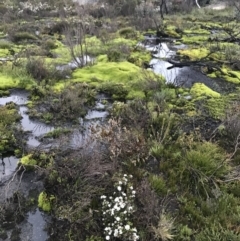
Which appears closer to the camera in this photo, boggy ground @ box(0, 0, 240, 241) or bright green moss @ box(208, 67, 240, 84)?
boggy ground @ box(0, 0, 240, 241)

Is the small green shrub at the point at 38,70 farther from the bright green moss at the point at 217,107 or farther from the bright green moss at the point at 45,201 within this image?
the bright green moss at the point at 45,201

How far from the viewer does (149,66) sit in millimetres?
13852

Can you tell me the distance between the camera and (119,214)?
17.1ft

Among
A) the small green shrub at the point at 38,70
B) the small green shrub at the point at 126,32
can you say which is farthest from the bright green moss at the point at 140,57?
the small green shrub at the point at 38,70

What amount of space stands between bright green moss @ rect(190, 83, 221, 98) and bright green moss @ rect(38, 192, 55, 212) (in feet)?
21.3

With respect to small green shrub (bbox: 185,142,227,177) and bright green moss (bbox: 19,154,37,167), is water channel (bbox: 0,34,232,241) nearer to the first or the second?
bright green moss (bbox: 19,154,37,167)

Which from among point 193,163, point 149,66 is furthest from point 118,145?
point 149,66

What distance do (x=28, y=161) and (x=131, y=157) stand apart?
216cm

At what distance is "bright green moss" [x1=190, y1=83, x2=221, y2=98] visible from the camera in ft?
35.3

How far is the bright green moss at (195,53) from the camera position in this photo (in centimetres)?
1530

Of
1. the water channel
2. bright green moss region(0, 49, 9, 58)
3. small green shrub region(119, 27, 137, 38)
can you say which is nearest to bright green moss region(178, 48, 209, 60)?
the water channel

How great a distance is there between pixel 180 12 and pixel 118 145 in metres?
24.6

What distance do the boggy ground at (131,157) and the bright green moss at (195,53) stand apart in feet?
8.61

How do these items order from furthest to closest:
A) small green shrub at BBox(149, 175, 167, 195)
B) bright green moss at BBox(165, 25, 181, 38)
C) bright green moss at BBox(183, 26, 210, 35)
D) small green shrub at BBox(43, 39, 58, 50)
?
bright green moss at BBox(183, 26, 210, 35), bright green moss at BBox(165, 25, 181, 38), small green shrub at BBox(43, 39, 58, 50), small green shrub at BBox(149, 175, 167, 195)
